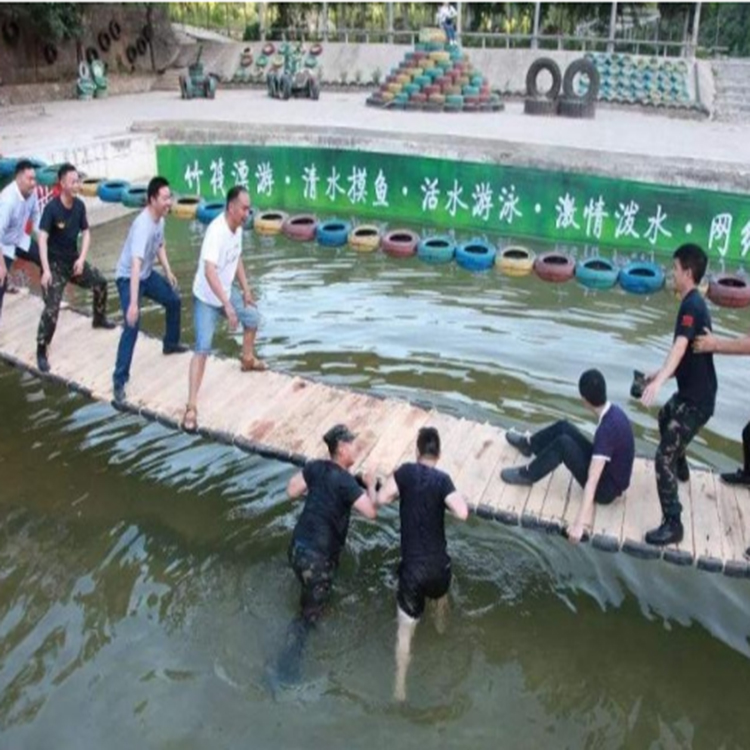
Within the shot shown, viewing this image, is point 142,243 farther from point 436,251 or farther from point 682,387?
point 436,251

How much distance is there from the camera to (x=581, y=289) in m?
13.8

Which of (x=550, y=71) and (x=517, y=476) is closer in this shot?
(x=517, y=476)

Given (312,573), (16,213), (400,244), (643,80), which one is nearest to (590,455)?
(312,573)

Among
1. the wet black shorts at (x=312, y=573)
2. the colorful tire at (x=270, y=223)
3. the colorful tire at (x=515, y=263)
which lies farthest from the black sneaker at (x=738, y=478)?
the colorful tire at (x=270, y=223)

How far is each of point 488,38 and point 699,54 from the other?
950cm

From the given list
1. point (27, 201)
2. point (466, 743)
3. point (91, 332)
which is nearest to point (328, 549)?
point (466, 743)

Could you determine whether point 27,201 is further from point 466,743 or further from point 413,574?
point 466,743

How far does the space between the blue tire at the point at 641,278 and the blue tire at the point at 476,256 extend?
1775 millimetres

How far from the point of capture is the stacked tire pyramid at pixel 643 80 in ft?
92.4

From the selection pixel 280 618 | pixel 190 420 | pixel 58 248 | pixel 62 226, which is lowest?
pixel 280 618

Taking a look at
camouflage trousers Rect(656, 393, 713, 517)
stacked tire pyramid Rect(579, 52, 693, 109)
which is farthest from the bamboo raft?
stacked tire pyramid Rect(579, 52, 693, 109)

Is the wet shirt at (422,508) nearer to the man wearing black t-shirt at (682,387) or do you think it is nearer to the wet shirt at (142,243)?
the man wearing black t-shirt at (682,387)

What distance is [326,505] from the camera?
18.7 feet

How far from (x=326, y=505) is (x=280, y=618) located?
123cm
